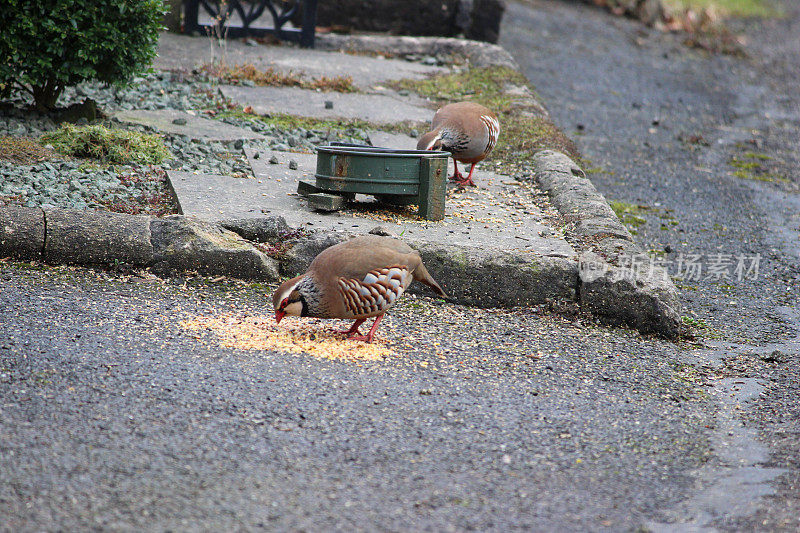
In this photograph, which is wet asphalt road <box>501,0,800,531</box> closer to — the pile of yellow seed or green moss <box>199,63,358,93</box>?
the pile of yellow seed

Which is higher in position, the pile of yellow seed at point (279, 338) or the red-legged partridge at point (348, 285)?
the red-legged partridge at point (348, 285)

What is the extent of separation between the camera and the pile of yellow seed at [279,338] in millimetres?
4336

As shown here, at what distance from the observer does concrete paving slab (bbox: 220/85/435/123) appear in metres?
8.87

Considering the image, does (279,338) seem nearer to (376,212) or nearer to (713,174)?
(376,212)

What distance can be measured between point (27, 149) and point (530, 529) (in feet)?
16.9

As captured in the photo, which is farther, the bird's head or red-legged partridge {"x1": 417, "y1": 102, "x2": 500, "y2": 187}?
red-legged partridge {"x1": 417, "y1": 102, "x2": 500, "y2": 187}

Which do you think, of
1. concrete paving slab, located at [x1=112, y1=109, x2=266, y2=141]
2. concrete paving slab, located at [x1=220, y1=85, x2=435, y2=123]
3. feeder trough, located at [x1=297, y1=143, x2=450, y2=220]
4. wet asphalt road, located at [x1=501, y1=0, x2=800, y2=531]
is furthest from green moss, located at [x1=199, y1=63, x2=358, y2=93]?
feeder trough, located at [x1=297, y1=143, x2=450, y2=220]

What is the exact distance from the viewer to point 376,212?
5.98 m

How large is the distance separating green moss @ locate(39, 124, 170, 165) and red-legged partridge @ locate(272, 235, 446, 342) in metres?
2.88

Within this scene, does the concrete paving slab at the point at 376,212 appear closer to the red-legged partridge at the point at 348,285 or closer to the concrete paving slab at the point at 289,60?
the red-legged partridge at the point at 348,285

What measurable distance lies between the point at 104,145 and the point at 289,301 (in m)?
3.14

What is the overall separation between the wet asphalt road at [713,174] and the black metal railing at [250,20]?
11.6 ft

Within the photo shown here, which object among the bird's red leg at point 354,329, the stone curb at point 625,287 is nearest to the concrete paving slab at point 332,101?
the stone curb at point 625,287

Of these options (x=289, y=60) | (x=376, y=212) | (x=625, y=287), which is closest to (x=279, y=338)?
(x=376, y=212)
